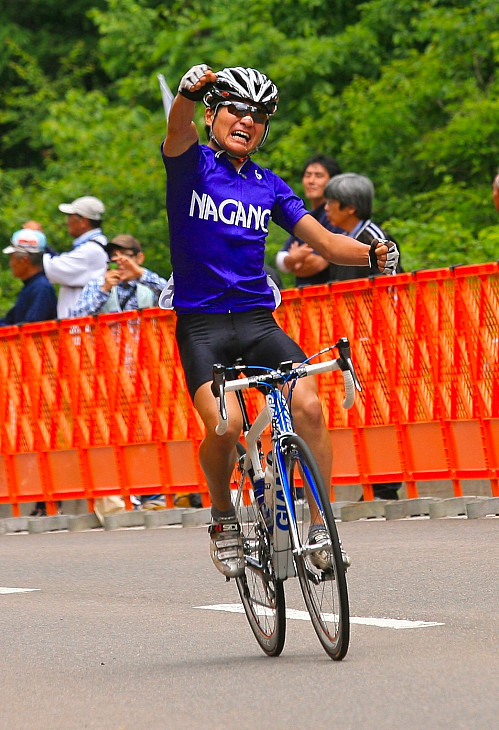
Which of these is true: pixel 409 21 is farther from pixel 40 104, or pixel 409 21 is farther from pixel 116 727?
pixel 116 727

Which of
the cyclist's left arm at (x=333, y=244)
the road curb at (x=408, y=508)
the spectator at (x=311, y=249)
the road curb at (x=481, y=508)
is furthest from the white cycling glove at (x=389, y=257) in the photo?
the spectator at (x=311, y=249)

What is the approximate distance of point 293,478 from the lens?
6676 mm

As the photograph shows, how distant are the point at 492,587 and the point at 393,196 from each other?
1395 cm

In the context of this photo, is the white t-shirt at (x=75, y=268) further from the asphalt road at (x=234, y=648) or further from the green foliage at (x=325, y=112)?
the asphalt road at (x=234, y=648)

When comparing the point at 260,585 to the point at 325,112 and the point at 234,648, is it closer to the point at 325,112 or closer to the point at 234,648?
the point at 234,648

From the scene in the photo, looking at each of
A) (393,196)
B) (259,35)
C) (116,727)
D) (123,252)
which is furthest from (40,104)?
(116,727)

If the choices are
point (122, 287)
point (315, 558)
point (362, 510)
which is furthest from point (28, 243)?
point (315, 558)

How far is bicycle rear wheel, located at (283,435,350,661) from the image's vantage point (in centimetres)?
632

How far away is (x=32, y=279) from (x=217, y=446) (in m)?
8.31

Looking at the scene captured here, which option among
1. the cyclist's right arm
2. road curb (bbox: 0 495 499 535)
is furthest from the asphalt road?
the cyclist's right arm

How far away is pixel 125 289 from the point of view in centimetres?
1413

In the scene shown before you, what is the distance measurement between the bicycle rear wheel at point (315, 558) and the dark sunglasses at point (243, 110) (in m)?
1.45

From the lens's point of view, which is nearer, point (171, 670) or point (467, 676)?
point (467, 676)

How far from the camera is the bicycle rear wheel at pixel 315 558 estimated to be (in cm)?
632
